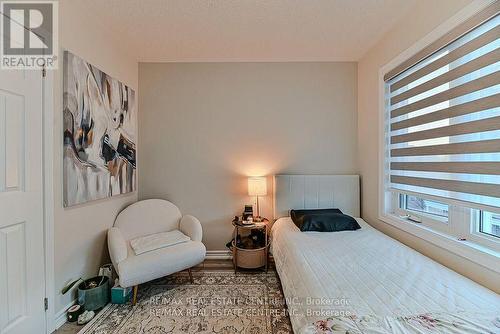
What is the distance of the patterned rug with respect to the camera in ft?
5.69

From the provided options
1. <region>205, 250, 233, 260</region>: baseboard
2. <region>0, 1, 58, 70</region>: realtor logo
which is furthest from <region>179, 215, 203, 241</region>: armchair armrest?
<region>0, 1, 58, 70</region>: realtor logo

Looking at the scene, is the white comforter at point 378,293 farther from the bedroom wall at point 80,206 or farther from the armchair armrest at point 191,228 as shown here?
the bedroom wall at point 80,206

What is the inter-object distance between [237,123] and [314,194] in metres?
1.30

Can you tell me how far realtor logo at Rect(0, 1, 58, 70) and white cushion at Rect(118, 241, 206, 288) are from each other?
159 centimetres

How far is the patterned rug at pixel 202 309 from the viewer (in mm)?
1734

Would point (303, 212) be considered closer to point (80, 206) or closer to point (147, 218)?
point (147, 218)

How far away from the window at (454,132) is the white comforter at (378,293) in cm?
38

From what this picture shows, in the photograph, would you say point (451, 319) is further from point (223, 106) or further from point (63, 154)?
point (223, 106)

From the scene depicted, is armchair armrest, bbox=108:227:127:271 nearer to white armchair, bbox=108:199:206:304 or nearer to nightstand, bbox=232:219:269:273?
white armchair, bbox=108:199:206:304

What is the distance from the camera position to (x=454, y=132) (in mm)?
1563

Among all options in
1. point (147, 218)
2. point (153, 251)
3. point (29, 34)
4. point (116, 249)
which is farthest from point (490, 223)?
point (29, 34)

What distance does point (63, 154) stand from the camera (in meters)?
1.77

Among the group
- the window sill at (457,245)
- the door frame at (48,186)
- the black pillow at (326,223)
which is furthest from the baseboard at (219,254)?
the window sill at (457,245)

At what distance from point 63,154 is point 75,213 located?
19.5 inches
